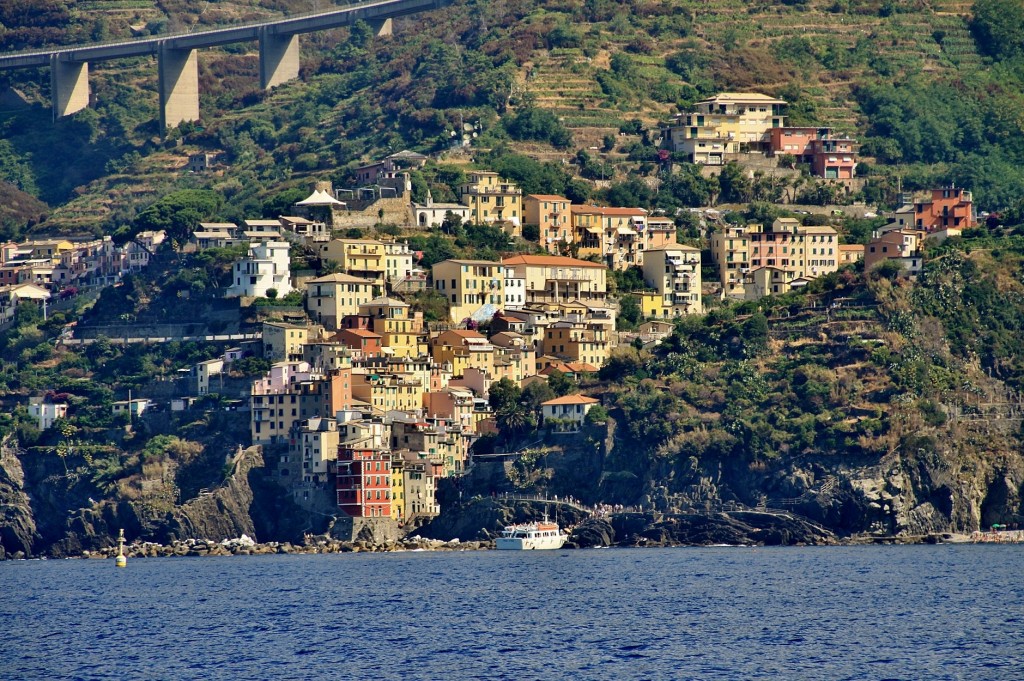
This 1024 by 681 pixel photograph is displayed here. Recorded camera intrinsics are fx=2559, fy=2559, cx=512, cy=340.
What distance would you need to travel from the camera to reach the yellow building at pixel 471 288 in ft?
471

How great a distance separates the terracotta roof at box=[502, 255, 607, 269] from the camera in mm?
146750

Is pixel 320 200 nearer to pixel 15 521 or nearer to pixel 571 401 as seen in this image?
pixel 571 401

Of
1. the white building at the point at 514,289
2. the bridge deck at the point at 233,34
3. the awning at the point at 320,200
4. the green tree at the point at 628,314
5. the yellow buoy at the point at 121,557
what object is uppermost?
the bridge deck at the point at 233,34

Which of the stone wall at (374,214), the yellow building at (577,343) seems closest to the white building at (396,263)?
the stone wall at (374,214)

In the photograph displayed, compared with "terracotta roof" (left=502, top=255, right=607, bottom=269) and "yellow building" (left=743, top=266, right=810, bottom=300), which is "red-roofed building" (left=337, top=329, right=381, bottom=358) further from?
"yellow building" (left=743, top=266, right=810, bottom=300)

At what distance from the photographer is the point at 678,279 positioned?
14900 centimetres

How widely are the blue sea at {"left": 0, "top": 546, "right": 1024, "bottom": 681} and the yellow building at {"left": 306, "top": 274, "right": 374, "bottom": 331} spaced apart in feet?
67.7

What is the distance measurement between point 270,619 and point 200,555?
36.2 meters

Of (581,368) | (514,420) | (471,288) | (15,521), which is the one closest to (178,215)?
(471,288)

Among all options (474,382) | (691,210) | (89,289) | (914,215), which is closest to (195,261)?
(89,289)

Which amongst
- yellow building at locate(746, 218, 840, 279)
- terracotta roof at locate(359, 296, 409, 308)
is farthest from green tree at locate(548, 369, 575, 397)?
yellow building at locate(746, 218, 840, 279)

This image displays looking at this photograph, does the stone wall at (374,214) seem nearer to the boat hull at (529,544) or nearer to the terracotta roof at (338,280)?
the terracotta roof at (338,280)

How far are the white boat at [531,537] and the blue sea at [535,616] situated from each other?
5.84 feet

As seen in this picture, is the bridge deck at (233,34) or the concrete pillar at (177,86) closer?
the bridge deck at (233,34)
